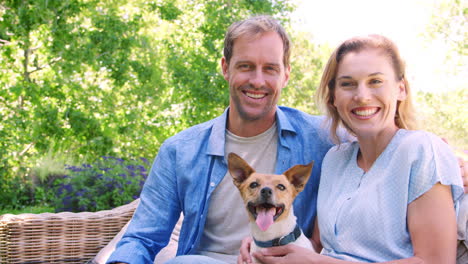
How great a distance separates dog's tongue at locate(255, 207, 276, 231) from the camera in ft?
7.97

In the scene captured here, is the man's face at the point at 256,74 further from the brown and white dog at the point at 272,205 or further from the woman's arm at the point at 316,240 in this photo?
the woman's arm at the point at 316,240

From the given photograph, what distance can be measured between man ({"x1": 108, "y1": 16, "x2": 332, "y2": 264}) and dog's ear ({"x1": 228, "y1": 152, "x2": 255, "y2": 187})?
220mm

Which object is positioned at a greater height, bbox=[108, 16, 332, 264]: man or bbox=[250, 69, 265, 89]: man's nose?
bbox=[250, 69, 265, 89]: man's nose

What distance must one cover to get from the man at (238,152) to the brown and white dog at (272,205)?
274mm

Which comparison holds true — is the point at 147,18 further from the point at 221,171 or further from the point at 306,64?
the point at 221,171

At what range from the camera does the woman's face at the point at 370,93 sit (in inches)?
91.0

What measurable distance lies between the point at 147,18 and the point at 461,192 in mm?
11831

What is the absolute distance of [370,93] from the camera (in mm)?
2307

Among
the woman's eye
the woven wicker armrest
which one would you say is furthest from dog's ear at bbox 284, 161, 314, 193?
the woven wicker armrest

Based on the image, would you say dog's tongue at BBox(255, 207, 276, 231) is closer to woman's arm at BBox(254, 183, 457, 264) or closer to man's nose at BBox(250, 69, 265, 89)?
woman's arm at BBox(254, 183, 457, 264)

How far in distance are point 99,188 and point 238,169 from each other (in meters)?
4.09

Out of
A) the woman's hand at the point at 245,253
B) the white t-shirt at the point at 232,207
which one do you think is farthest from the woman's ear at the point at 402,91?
the woman's hand at the point at 245,253

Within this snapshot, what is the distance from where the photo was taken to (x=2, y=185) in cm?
726

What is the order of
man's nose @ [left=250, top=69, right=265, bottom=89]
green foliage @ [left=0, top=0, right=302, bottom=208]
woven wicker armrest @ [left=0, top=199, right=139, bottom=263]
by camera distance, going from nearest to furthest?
man's nose @ [left=250, top=69, right=265, bottom=89]
woven wicker armrest @ [left=0, top=199, right=139, bottom=263]
green foliage @ [left=0, top=0, right=302, bottom=208]
